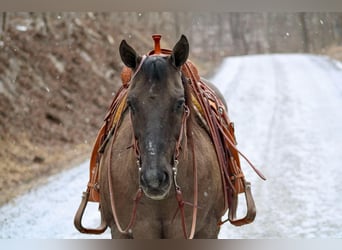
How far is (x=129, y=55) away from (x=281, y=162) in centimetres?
346

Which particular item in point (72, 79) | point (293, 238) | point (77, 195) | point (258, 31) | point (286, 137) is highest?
point (258, 31)

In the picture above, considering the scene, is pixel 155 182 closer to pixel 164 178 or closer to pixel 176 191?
pixel 164 178

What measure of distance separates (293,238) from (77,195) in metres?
1.86

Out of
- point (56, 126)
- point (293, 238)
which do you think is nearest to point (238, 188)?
point (293, 238)

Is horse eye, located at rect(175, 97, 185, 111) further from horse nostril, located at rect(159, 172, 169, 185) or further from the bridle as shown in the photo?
horse nostril, located at rect(159, 172, 169, 185)

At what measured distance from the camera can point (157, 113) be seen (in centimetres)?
195

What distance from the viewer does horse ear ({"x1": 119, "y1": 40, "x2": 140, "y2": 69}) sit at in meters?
2.07

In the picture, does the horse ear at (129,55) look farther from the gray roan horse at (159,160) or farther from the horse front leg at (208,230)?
the horse front leg at (208,230)

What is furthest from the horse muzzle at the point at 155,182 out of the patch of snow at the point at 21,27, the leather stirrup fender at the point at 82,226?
the patch of snow at the point at 21,27

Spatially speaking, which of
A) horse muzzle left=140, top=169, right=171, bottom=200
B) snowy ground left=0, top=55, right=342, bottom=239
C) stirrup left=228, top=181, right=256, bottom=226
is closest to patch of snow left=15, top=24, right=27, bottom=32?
snowy ground left=0, top=55, right=342, bottom=239

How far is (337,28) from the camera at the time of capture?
5.53 m

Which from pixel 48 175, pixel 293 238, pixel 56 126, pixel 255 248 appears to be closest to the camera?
pixel 255 248

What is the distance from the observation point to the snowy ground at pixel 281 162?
425 cm
